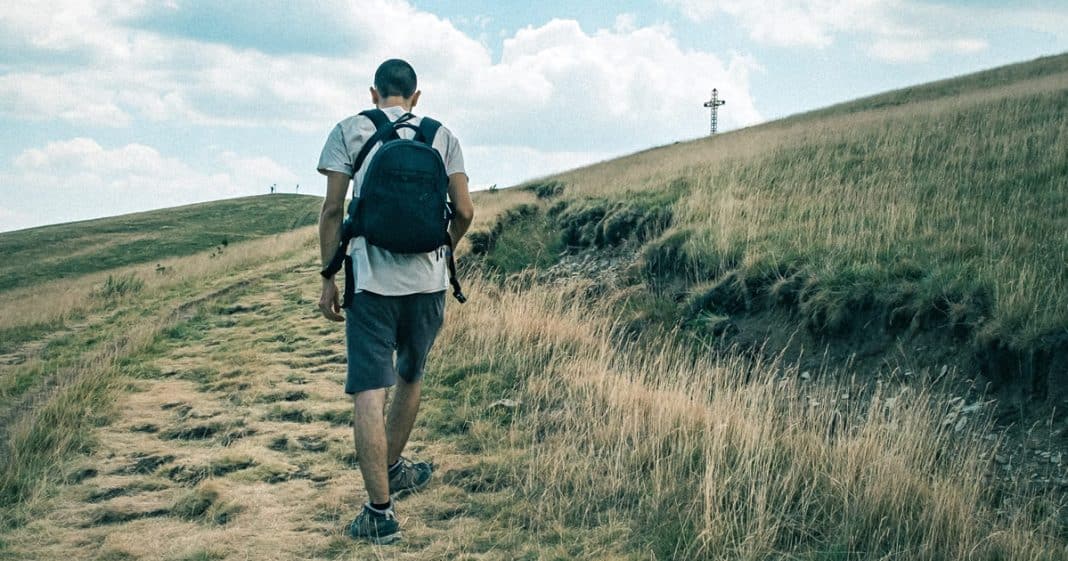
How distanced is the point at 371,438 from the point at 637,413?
1.90 metres

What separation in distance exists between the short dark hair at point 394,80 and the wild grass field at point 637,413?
2.37 metres

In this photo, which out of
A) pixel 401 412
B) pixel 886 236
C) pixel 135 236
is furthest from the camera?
pixel 135 236

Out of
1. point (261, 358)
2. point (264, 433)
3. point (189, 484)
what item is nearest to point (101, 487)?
point (189, 484)

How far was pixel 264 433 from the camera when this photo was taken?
5.77 m

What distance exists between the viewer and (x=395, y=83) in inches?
153

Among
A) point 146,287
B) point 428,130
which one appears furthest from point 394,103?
point 146,287

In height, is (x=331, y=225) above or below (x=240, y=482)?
above

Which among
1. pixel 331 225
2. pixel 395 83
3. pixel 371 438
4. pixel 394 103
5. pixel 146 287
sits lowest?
pixel 371 438

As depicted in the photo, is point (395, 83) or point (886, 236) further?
point (886, 236)

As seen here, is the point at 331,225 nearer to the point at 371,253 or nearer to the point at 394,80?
the point at 371,253

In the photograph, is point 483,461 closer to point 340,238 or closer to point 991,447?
point 340,238

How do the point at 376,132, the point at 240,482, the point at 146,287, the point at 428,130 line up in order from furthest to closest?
the point at 146,287 < the point at 240,482 < the point at 428,130 < the point at 376,132

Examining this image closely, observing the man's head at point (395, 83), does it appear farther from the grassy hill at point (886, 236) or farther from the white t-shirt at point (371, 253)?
the grassy hill at point (886, 236)

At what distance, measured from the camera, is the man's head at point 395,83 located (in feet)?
12.8
